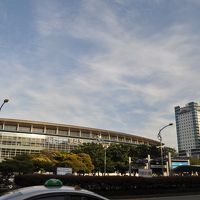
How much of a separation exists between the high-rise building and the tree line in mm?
87818

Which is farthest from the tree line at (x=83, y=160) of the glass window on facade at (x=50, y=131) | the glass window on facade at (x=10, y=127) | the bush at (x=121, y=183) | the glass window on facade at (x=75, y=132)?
the bush at (x=121, y=183)

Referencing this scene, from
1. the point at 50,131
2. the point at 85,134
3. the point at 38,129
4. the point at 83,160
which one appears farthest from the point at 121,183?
the point at 85,134

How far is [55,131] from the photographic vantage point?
105m

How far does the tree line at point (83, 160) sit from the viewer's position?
2178 inches

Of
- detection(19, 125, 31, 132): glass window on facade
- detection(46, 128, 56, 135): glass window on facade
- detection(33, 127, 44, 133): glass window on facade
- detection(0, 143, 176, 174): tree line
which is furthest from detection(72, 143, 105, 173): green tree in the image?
detection(19, 125, 31, 132): glass window on facade

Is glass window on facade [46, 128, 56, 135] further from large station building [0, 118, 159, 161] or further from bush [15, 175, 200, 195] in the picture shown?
bush [15, 175, 200, 195]

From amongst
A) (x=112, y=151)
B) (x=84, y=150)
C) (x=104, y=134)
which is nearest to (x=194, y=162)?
(x=104, y=134)

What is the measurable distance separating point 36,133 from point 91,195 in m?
96.0

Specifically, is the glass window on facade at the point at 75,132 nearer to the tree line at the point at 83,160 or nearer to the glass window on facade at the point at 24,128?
the glass window on facade at the point at 24,128

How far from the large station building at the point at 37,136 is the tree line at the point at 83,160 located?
27.3 ft

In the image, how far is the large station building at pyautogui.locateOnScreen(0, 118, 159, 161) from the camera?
308 ft

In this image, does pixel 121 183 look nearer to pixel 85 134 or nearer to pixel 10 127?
pixel 10 127

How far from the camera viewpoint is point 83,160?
68.5m

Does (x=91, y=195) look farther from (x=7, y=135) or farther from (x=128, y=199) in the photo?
(x=7, y=135)
